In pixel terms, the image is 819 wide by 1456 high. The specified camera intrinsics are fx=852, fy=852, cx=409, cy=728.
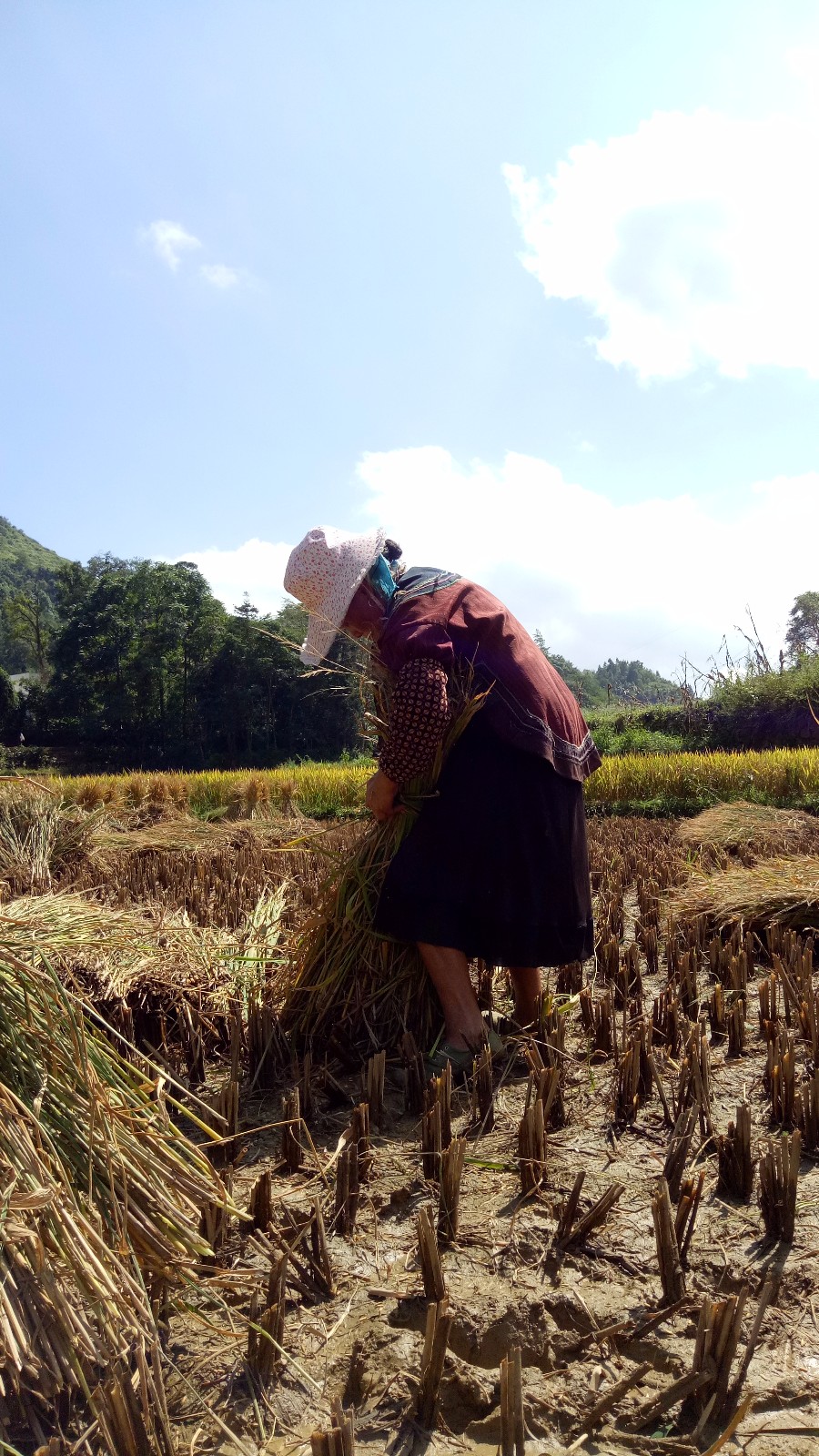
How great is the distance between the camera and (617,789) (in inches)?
429

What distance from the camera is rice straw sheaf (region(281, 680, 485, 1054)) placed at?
2547mm

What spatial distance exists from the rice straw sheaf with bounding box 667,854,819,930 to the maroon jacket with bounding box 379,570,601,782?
4.60 ft

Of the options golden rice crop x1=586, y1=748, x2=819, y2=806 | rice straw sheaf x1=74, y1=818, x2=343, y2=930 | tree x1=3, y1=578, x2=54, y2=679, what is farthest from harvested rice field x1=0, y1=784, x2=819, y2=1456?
tree x1=3, y1=578, x2=54, y2=679

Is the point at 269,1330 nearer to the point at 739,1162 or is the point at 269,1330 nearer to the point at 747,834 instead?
the point at 739,1162

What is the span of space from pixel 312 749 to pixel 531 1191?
32.3 m

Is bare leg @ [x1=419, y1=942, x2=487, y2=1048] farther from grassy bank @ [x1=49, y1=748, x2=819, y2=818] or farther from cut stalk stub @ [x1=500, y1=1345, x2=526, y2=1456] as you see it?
grassy bank @ [x1=49, y1=748, x2=819, y2=818]

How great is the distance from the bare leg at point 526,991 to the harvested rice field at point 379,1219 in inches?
2.4

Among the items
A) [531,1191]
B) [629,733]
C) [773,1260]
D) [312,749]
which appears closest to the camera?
[773,1260]

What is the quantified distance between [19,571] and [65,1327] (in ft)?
334

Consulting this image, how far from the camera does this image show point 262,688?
34531mm

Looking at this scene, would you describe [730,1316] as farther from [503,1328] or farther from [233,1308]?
[233,1308]

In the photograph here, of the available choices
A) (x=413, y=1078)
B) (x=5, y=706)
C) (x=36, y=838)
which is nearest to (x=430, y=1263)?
(x=413, y=1078)

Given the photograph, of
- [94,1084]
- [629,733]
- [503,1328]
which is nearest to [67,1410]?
[94,1084]

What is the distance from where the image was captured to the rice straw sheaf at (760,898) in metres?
3.49
